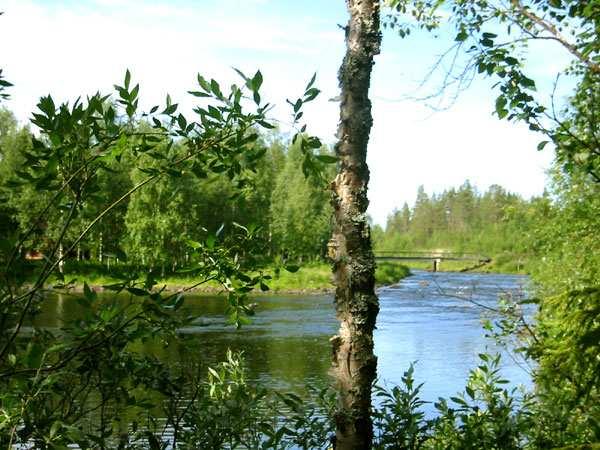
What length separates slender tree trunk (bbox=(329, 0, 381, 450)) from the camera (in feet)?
11.8

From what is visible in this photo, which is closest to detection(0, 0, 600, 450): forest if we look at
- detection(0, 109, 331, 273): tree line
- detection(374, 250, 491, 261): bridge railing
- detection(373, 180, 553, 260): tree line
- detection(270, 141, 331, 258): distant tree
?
detection(0, 109, 331, 273): tree line

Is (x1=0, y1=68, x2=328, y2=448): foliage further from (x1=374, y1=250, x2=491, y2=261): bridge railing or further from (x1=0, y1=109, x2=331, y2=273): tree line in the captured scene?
(x1=374, y1=250, x2=491, y2=261): bridge railing

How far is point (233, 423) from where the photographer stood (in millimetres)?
4016

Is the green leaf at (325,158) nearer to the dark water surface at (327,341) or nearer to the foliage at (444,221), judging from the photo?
the dark water surface at (327,341)

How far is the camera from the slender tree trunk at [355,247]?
359 centimetres

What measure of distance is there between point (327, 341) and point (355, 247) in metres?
18.9

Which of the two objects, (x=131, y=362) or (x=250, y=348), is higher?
(x=131, y=362)

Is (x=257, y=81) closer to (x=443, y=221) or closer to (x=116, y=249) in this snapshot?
(x=116, y=249)

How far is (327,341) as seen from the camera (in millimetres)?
22203

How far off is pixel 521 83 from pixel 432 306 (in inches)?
1259

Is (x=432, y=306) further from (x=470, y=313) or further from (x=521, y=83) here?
(x=521, y=83)

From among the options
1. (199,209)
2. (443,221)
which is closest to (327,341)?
(199,209)

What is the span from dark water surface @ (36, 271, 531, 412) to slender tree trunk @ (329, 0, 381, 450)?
527 cm

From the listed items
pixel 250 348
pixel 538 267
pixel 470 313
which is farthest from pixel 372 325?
pixel 470 313
